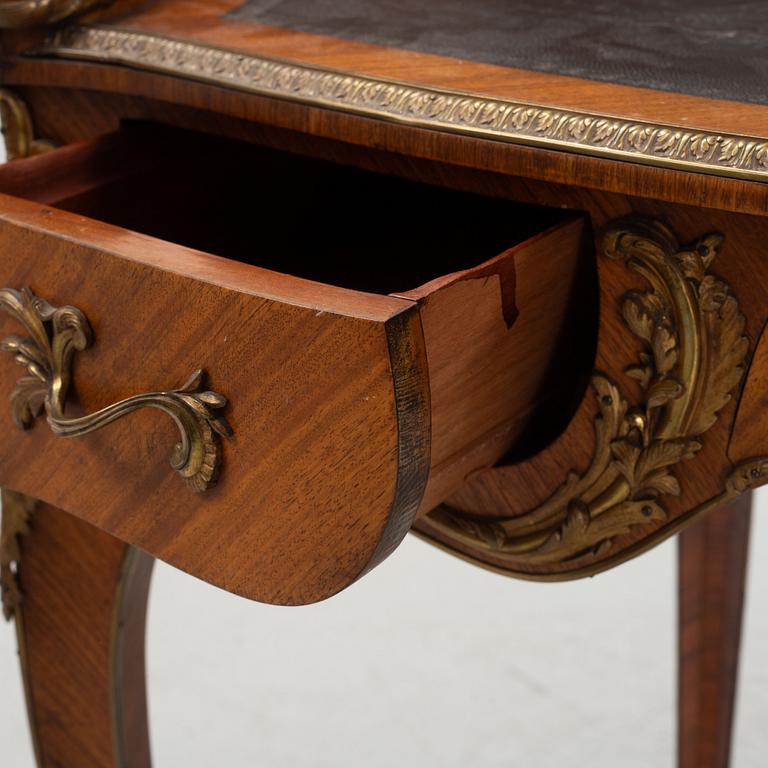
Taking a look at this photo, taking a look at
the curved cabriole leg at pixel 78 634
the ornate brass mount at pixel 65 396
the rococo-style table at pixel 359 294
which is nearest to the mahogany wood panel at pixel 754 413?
the rococo-style table at pixel 359 294

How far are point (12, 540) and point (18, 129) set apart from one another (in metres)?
0.23

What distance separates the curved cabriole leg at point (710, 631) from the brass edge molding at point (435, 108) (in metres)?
0.55

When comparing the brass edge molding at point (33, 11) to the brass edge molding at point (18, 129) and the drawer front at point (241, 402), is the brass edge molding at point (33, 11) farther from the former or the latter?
the drawer front at point (241, 402)

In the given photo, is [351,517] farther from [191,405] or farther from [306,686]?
[306,686]

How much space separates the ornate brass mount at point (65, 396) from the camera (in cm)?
58

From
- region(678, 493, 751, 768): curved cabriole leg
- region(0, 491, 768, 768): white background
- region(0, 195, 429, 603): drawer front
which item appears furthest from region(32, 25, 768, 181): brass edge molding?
region(0, 491, 768, 768): white background

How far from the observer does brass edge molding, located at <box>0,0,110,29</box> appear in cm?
77

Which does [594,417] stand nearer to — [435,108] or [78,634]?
[435,108]

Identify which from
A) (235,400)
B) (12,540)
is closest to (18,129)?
(12,540)

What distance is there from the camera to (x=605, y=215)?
2.06 ft

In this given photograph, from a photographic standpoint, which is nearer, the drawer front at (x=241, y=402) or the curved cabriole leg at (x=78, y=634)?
the drawer front at (x=241, y=402)

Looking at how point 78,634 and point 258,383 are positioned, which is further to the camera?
point 78,634

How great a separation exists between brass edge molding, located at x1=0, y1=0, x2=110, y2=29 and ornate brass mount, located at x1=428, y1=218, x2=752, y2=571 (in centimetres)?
33

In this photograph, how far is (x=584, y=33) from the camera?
2.37 feet
